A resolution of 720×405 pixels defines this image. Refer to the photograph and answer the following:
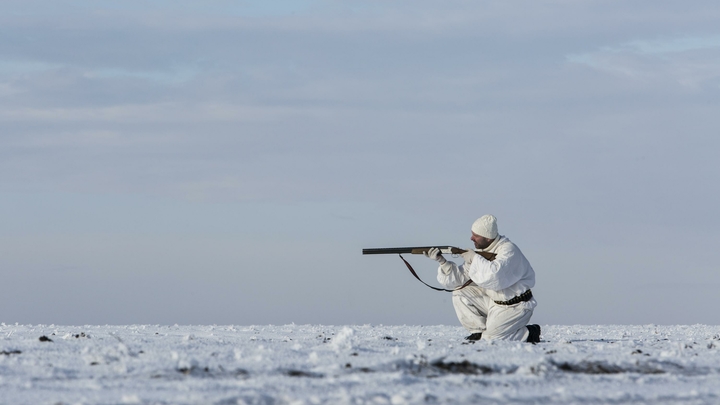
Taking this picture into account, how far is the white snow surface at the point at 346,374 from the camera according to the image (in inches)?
227

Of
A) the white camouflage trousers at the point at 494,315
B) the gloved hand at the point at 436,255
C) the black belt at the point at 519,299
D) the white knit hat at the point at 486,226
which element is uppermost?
the white knit hat at the point at 486,226

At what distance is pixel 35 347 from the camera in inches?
320

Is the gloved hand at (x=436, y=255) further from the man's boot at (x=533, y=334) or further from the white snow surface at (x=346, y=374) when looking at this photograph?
the white snow surface at (x=346, y=374)

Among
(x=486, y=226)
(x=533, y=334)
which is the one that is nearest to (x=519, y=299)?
(x=533, y=334)

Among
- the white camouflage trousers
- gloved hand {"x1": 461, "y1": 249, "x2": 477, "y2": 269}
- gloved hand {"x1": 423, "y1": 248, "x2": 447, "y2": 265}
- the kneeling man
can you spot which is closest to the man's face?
the kneeling man

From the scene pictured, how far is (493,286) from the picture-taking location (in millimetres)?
9828

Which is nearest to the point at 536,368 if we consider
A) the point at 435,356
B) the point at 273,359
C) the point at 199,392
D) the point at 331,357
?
the point at 435,356

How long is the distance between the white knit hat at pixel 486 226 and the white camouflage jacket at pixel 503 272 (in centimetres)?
14

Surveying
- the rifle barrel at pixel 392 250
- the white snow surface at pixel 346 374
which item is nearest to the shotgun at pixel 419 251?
the rifle barrel at pixel 392 250

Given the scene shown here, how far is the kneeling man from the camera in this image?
9805 mm

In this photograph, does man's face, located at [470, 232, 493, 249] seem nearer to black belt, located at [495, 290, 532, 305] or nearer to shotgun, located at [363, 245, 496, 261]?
shotgun, located at [363, 245, 496, 261]

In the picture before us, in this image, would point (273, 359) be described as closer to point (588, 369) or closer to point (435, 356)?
point (435, 356)

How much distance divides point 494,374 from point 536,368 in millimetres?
391

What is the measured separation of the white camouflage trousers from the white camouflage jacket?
17 centimetres
